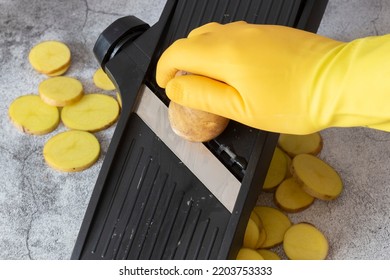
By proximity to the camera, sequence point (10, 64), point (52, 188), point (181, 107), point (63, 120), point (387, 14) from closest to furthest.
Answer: point (181, 107)
point (52, 188)
point (63, 120)
point (10, 64)
point (387, 14)

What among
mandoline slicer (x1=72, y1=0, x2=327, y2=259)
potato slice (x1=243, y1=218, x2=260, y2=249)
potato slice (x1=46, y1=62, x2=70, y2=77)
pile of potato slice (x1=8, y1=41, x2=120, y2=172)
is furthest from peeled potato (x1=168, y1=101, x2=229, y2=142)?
potato slice (x1=46, y1=62, x2=70, y2=77)

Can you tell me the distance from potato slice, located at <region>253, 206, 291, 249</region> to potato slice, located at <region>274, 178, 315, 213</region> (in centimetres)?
2

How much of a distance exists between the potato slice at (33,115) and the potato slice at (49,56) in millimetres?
106

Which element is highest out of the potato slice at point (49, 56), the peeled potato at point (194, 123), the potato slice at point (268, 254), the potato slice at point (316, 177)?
the peeled potato at point (194, 123)

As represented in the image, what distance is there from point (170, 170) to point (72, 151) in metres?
0.33

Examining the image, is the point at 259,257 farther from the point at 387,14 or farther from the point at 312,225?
the point at 387,14

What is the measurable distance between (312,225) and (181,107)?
434mm

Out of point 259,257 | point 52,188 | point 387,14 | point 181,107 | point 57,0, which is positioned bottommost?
point 52,188

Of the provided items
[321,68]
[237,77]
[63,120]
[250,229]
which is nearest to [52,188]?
[63,120]

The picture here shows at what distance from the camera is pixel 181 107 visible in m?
1.14

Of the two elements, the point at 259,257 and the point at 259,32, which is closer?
the point at 259,32

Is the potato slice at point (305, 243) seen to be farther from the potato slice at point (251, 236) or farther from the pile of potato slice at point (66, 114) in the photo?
the pile of potato slice at point (66, 114)

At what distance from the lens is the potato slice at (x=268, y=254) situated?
4.19ft

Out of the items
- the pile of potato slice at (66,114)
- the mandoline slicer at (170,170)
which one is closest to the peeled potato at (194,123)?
the mandoline slicer at (170,170)
